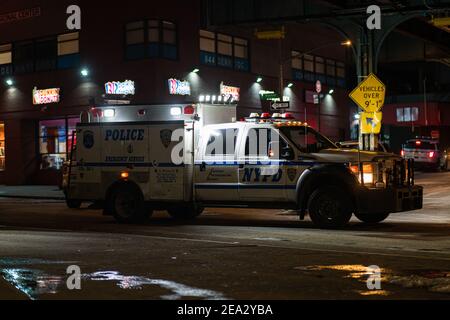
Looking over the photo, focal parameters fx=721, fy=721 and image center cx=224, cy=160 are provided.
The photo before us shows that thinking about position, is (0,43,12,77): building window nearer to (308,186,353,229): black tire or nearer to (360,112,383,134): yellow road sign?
(360,112,383,134): yellow road sign

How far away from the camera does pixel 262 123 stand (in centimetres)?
1565

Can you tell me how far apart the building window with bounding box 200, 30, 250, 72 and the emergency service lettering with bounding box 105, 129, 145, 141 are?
1925 centimetres

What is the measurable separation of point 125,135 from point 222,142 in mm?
2463

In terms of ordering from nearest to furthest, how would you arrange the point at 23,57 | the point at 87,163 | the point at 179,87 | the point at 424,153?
the point at 87,163 < the point at 179,87 < the point at 23,57 < the point at 424,153

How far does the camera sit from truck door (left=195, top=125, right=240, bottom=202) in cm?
1571

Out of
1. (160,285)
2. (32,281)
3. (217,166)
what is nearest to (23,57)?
(217,166)

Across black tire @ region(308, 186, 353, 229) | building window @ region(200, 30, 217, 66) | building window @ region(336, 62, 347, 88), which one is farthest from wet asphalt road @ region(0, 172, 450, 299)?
building window @ region(336, 62, 347, 88)

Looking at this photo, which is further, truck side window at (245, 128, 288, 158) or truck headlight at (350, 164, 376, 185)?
truck side window at (245, 128, 288, 158)

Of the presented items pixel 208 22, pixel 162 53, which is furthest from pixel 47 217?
pixel 162 53

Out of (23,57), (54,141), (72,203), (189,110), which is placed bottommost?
(72,203)

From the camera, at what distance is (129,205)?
16.8 meters

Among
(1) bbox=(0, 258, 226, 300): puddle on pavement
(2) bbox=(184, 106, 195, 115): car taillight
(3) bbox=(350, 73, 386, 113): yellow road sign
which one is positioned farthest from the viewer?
(3) bbox=(350, 73, 386, 113): yellow road sign

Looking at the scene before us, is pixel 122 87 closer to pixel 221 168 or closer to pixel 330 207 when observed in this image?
pixel 221 168

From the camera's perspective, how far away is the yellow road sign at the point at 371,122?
20.0 metres
